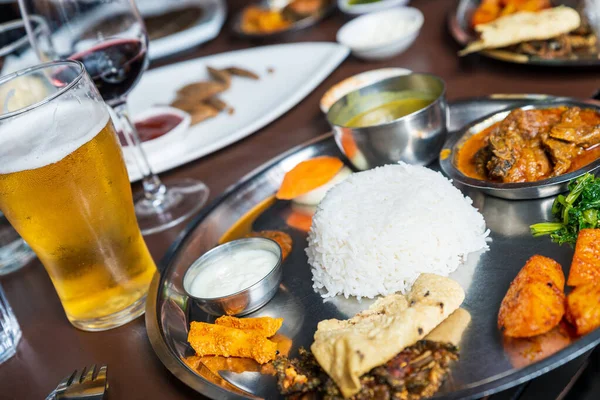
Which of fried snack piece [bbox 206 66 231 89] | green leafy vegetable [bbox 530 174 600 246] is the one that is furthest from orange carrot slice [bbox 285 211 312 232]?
fried snack piece [bbox 206 66 231 89]

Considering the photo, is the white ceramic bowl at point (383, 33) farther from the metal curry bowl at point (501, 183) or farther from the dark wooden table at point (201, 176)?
the metal curry bowl at point (501, 183)

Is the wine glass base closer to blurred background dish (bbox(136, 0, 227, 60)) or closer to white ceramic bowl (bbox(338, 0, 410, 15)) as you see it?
white ceramic bowl (bbox(338, 0, 410, 15))

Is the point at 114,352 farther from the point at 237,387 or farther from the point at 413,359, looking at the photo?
the point at 413,359

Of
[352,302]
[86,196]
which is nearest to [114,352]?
[86,196]

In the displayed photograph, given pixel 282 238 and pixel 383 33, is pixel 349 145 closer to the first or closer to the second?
pixel 282 238

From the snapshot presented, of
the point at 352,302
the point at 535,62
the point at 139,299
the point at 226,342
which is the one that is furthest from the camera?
the point at 535,62

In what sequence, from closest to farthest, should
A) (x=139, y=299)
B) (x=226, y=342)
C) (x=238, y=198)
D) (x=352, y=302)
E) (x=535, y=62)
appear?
(x=226, y=342) < (x=352, y=302) < (x=139, y=299) < (x=238, y=198) < (x=535, y=62)

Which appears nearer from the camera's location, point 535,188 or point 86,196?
point 86,196
